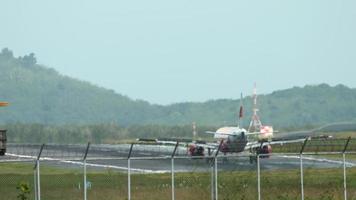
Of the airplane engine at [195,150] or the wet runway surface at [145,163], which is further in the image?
the airplane engine at [195,150]

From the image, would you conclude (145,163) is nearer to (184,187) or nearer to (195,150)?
(195,150)

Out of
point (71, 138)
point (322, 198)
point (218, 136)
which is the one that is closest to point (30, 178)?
point (322, 198)

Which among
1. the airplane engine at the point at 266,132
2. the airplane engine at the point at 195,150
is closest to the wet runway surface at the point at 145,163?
the airplane engine at the point at 195,150

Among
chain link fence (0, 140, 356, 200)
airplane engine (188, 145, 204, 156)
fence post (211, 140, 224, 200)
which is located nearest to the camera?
fence post (211, 140, 224, 200)

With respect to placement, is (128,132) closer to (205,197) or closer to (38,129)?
(38,129)

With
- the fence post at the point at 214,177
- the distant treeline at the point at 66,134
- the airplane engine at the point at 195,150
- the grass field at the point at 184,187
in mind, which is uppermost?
the distant treeline at the point at 66,134

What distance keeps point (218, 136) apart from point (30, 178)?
135 ft

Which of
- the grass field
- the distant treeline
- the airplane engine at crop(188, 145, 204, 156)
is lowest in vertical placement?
the grass field

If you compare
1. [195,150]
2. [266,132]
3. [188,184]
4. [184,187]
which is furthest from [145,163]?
[266,132]

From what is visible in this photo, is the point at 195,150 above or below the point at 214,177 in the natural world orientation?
above

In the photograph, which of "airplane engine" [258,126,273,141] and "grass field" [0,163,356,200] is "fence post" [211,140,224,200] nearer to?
"grass field" [0,163,356,200]

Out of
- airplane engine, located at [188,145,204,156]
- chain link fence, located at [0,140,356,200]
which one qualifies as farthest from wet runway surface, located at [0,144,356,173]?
airplane engine, located at [188,145,204,156]

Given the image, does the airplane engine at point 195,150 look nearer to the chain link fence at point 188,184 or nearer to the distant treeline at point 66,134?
the distant treeline at point 66,134

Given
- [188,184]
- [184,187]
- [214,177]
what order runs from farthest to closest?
[188,184] → [184,187] → [214,177]
